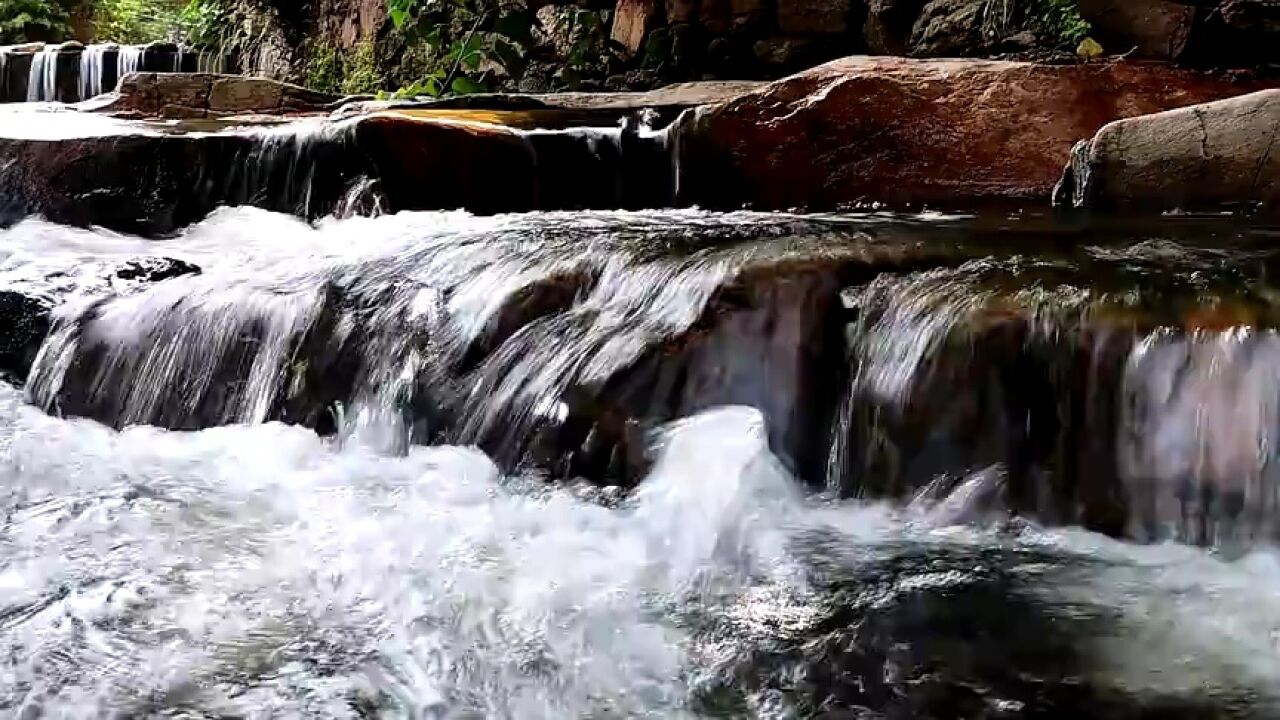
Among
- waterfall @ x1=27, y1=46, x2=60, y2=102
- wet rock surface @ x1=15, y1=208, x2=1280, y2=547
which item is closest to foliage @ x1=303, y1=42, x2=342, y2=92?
waterfall @ x1=27, y1=46, x2=60, y2=102

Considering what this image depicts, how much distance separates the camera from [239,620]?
2164 mm

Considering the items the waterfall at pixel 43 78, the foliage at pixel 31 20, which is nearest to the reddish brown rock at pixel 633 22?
the waterfall at pixel 43 78

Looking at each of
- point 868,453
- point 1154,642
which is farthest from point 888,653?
point 868,453

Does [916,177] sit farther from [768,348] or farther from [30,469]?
[30,469]

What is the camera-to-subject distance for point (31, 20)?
1730 centimetres

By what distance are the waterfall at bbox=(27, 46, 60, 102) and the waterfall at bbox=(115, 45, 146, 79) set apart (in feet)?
2.22

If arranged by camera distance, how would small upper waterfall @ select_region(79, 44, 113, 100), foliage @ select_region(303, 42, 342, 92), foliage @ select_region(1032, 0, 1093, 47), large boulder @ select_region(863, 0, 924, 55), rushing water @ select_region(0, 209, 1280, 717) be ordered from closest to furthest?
1. rushing water @ select_region(0, 209, 1280, 717)
2. foliage @ select_region(1032, 0, 1093, 47)
3. large boulder @ select_region(863, 0, 924, 55)
4. small upper waterfall @ select_region(79, 44, 113, 100)
5. foliage @ select_region(303, 42, 342, 92)

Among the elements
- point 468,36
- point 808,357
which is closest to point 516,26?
point 468,36

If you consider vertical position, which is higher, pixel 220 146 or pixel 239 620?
pixel 220 146

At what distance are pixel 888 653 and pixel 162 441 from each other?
8.23 feet

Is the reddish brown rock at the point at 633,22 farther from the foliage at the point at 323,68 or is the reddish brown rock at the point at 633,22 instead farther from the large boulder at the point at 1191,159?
the large boulder at the point at 1191,159

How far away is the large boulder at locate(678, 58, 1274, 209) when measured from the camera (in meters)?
5.50

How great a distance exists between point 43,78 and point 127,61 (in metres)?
0.91

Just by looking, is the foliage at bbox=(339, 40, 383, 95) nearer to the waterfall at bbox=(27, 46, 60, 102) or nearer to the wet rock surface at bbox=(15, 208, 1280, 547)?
the waterfall at bbox=(27, 46, 60, 102)
